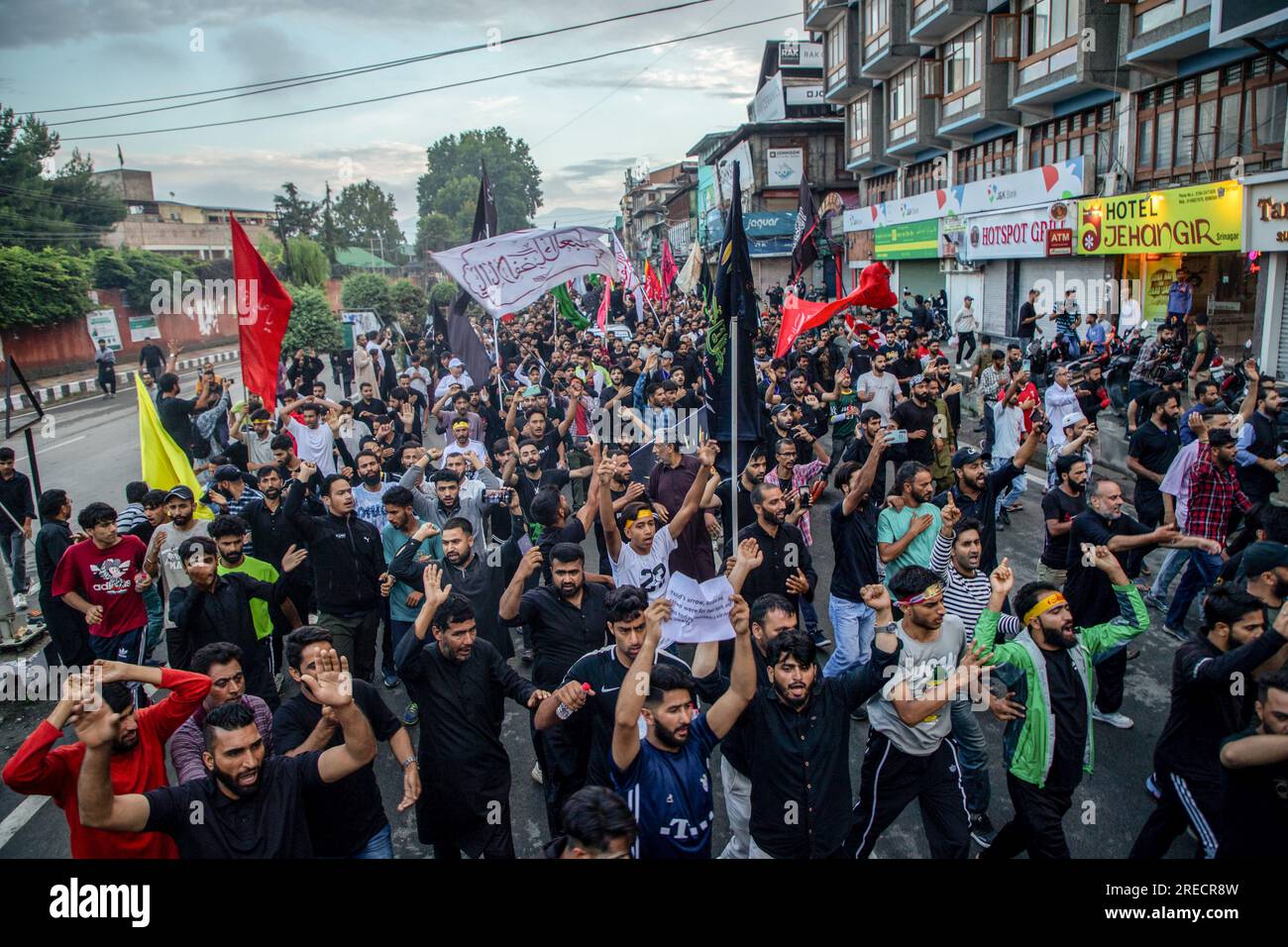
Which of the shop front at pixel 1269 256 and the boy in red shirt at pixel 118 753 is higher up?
the shop front at pixel 1269 256

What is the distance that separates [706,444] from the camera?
236 inches

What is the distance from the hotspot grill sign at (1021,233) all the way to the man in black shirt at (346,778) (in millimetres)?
21358

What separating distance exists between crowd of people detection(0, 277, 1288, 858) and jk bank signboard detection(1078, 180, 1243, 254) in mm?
9636

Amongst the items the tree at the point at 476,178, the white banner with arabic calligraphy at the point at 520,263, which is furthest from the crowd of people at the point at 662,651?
the tree at the point at 476,178

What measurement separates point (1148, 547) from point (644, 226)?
9448 cm

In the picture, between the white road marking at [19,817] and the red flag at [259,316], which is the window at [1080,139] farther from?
the white road marking at [19,817]

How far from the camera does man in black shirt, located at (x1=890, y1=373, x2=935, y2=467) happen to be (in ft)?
28.3

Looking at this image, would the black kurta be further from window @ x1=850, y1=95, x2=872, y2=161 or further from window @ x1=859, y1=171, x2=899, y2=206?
window @ x1=850, y1=95, x2=872, y2=161

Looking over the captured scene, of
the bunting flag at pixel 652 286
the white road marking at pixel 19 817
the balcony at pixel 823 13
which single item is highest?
the balcony at pixel 823 13

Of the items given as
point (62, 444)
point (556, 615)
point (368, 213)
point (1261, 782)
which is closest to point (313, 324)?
point (62, 444)

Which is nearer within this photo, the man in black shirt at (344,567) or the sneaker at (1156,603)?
the man in black shirt at (344,567)

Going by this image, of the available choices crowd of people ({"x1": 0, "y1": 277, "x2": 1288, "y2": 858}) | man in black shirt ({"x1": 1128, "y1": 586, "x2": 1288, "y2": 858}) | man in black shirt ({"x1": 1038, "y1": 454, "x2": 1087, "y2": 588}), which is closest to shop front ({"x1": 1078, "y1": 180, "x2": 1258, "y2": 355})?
crowd of people ({"x1": 0, "y1": 277, "x2": 1288, "y2": 858})

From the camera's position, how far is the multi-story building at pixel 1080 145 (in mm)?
15922

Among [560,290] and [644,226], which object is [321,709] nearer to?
[560,290]
